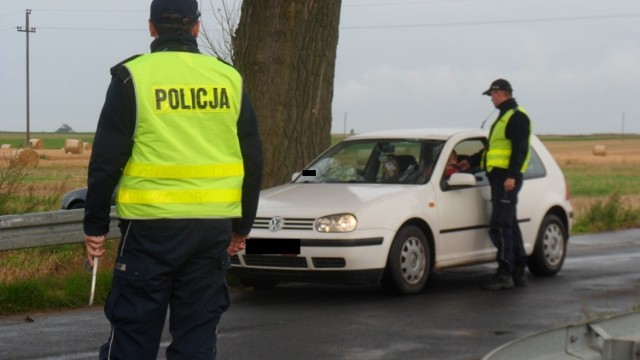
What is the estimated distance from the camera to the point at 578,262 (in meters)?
15.0

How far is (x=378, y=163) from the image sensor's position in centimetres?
1244

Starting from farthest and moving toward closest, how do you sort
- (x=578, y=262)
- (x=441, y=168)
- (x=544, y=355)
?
(x=578, y=262)
(x=441, y=168)
(x=544, y=355)

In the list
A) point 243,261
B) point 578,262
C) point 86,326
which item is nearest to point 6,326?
point 86,326

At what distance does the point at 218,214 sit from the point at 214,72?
1.88ft

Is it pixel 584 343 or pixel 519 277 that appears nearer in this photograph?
pixel 584 343

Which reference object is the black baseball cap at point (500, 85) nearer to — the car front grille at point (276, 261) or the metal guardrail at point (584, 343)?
the car front grille at point (276, 261)

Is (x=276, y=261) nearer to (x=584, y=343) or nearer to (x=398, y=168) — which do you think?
(x=398, y=168)

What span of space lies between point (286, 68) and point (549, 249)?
10.8 ft

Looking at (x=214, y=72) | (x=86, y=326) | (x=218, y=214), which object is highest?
(x=214, y=72)

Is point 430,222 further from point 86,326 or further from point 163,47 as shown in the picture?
point 163,47

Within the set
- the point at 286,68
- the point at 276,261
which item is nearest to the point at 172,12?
the point at 276,261

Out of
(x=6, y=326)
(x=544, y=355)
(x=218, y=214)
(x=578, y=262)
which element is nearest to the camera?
(x=218, y=214)

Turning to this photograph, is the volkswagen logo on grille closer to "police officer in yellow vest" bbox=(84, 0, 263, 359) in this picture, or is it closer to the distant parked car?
"police officer in yellow vest" bbox=(84, 0, 263, 359)

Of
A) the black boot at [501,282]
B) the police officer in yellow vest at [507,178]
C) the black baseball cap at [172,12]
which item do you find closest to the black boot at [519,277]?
the police officer in yellow vest at [507,178]
